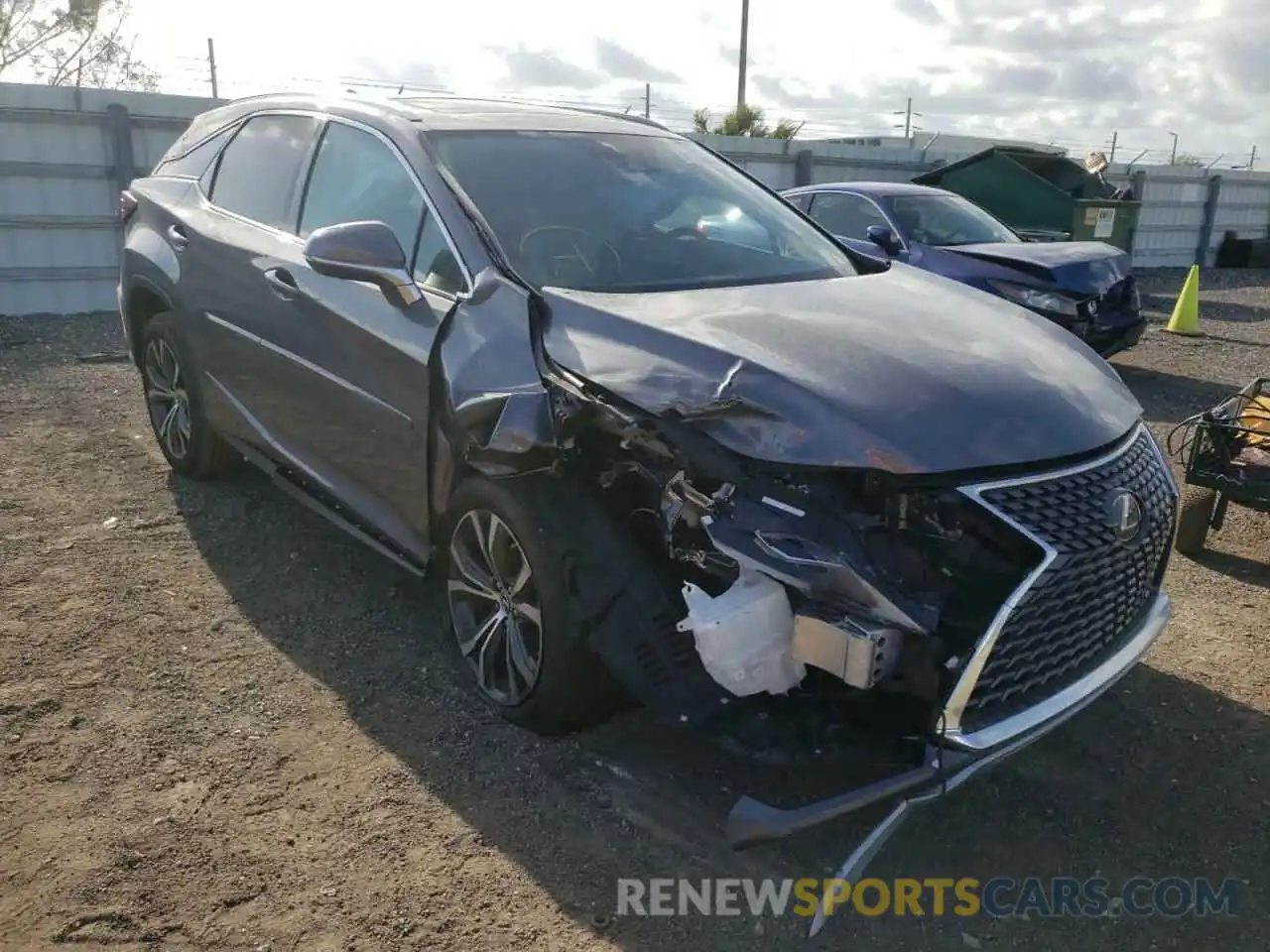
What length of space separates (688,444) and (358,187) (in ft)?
6.63

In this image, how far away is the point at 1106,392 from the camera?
10.2 ft

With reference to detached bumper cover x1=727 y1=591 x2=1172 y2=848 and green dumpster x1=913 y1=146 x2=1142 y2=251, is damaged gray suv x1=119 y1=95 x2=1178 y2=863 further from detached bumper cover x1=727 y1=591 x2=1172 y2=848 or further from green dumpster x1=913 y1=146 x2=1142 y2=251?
green dumpster x1=913 y1=146 x2=1142 y2=251

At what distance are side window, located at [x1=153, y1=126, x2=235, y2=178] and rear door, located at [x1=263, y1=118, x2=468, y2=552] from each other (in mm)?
1123

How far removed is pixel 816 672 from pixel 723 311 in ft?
3.70

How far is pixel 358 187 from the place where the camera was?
3953 mm

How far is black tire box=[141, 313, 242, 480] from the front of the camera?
5043 millimetres

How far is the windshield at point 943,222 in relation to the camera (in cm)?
898

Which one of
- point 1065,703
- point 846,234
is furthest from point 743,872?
point 846,234

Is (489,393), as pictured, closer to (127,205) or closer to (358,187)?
(358,187)

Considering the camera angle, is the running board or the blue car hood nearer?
the running board

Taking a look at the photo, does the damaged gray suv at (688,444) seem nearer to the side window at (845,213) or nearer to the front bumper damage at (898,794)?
the front bumper damage at (898,794)

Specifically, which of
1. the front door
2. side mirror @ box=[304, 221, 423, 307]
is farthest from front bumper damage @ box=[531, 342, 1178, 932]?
the front door

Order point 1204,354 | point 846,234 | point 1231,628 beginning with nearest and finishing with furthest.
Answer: point 1231,628 < point 846,234 < point 1204,354

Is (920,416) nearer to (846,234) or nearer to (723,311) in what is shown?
(723,311)
